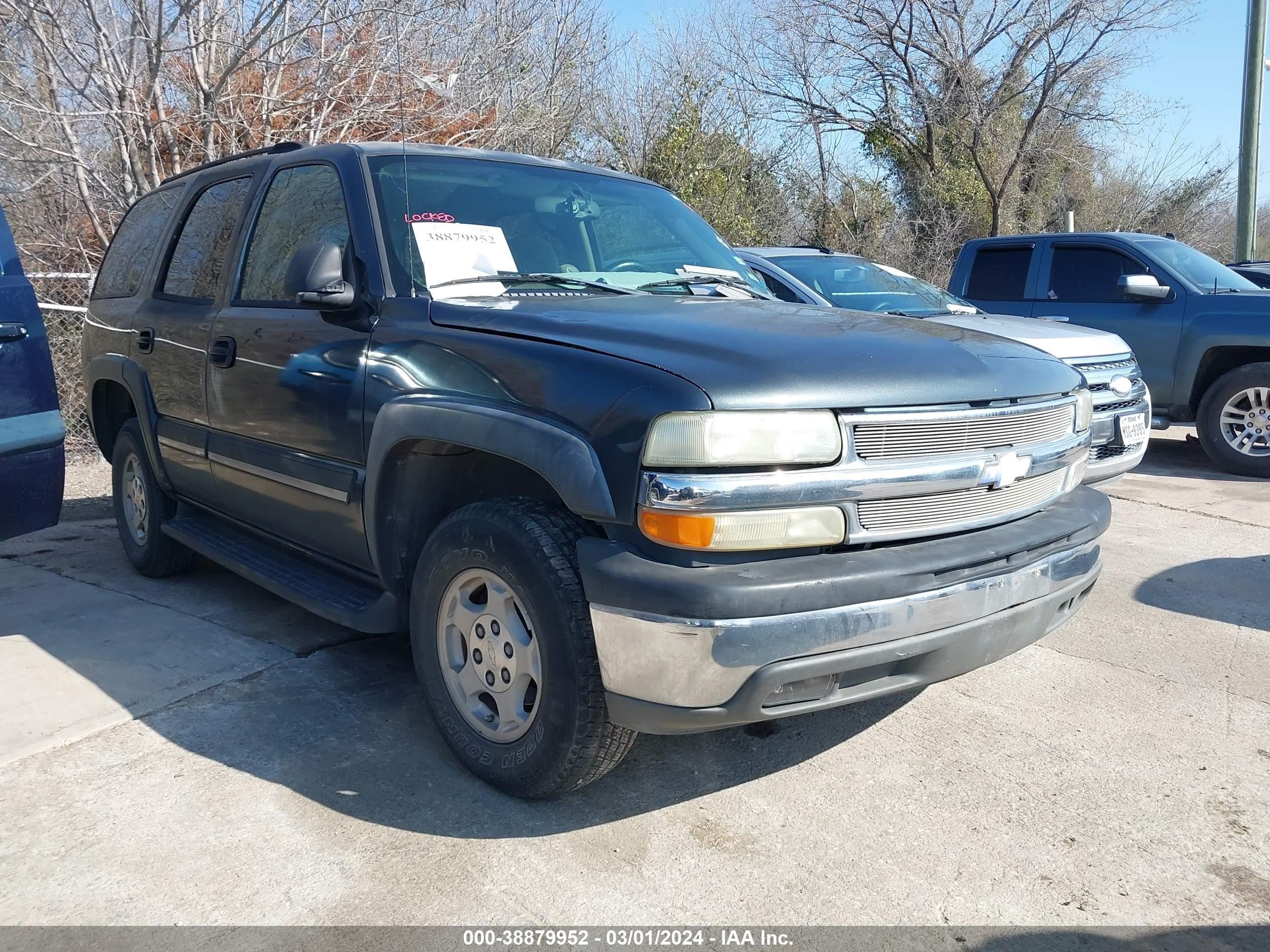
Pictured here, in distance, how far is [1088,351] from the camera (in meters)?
6.26

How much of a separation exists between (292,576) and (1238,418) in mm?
7432

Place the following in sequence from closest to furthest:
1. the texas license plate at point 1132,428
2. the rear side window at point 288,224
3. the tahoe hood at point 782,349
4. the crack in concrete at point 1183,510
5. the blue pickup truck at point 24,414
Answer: the tahoe hood at point 782,349
the rear side window at point 288,224
the blue pickup truck at point 24,414
the texas license plate at point 1132,428
the crack in concrete at point 1183,510

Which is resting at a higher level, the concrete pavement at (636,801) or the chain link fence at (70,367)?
the chain link fence at (70,367)

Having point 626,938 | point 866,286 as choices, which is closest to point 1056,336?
point 866,286

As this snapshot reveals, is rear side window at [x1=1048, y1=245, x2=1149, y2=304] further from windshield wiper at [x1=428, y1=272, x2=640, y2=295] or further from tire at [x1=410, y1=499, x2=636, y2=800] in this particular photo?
tire at [x1=410, y1=499, x2=636, y2=800]

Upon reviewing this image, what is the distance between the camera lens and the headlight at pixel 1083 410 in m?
3.36

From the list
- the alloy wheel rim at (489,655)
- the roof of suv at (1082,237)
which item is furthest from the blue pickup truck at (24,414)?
the roof of suv at (1082,237)

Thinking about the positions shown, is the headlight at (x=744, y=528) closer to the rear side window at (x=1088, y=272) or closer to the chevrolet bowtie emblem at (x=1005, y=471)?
the chevrolet bowtie emblem at (x=1005, y=471)

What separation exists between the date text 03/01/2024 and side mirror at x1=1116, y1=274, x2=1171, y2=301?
7.13 m

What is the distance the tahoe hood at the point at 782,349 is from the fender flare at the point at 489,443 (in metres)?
0.25

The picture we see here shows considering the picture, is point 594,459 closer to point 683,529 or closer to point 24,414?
point 683,529

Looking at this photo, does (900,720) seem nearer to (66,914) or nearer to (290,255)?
(66,914)

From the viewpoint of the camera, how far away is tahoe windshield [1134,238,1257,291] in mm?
8422

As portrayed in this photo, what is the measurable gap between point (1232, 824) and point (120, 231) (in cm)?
551
